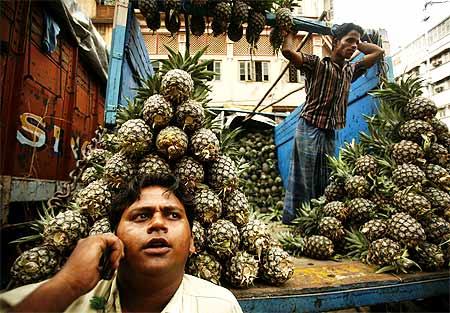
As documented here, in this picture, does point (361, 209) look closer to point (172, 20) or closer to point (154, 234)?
point (154, 234)

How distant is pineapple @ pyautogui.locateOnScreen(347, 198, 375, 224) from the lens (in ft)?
8.99

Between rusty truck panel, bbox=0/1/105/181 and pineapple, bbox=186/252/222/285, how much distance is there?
2132 mm

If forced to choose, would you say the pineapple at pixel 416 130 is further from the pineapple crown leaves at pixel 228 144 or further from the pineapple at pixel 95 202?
the pineapple at pixel 95 202

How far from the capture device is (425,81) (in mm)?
3211

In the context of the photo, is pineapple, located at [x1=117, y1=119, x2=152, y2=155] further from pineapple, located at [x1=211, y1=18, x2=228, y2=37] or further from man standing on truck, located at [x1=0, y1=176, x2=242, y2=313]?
pineapple, located at [x1=211, y1=18, x2=228, y2=37]

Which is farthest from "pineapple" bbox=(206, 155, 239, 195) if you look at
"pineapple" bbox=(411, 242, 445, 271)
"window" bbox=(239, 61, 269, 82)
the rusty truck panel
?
"window" bbox=(239, 61, 269, 82)

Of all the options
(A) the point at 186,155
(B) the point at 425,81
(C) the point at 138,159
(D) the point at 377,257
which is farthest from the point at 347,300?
(B) the point at 425,81

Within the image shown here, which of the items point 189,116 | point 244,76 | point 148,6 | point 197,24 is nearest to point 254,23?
point 197,24

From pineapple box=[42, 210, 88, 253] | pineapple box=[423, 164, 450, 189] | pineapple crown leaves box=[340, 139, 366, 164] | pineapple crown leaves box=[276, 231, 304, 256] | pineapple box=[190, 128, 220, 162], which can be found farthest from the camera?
pineapple crown leaves box=[340, 139, 366, 164]

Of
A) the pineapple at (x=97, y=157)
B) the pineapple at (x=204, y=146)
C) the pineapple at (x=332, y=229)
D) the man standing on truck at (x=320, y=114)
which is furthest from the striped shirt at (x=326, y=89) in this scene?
the pineapple at (x=97, y=157)

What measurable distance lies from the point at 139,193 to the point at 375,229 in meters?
2.10

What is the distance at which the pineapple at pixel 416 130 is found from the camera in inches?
108

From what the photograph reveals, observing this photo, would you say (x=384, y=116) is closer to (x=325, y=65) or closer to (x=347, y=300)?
(x=325, y=65)

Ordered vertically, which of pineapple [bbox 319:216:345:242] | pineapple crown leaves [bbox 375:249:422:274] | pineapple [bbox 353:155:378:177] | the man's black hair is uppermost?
the man's black hair
